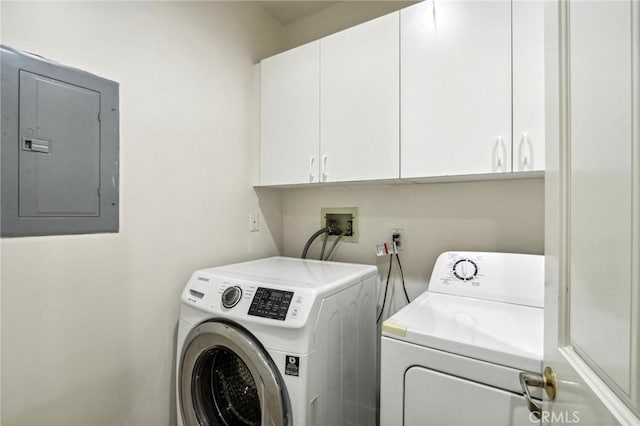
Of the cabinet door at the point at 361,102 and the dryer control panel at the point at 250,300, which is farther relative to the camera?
the cabinet door at the point at 361,102

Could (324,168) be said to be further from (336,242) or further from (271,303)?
(271,303)

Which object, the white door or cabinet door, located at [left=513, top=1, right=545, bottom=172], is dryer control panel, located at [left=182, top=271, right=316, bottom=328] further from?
cabinet door, located at [left=513, top=1, right=545, bottom=172]

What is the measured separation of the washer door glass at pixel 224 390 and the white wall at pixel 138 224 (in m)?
0.25

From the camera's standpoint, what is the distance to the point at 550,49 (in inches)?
25.0

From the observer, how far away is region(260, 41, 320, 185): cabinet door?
164cm

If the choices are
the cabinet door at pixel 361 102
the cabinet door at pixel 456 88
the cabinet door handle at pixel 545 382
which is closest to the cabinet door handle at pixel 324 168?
the cabinet door at pixel 361 102

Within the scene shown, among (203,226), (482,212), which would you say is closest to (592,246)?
(482,212)

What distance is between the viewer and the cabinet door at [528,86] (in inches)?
43.3

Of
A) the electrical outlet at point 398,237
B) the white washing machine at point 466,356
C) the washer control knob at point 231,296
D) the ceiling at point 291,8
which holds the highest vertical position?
the ceiling at point 291,8

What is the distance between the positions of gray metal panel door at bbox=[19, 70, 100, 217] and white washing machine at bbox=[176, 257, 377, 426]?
566mm

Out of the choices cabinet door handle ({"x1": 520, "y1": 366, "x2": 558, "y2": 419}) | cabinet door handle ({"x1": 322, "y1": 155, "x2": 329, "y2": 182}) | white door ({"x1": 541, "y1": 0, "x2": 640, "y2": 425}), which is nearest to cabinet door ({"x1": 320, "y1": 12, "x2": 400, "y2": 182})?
cabinet door handle ({"x1": 322, "y1": 155, "x2": 329, "y2": 182})

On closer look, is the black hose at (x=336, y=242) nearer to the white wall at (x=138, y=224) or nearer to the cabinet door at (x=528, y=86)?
the white wall at (x=138, y=224)

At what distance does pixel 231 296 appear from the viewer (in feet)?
3.95

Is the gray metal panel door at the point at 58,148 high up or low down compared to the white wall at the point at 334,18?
down
